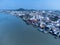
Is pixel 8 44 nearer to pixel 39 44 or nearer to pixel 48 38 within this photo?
pixel 39 44

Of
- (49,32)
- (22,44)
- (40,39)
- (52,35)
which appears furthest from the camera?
(49,32)

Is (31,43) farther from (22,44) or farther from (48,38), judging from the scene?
(48,38)

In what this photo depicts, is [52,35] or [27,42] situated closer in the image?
[27,42]

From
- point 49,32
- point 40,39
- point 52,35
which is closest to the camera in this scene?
point 40,39

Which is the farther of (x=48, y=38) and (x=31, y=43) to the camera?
(x=48, y=38)

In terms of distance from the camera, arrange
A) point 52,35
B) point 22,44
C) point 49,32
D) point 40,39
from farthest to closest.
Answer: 1. point 49,32
2. point 52,35
3. point 40,39
4. point 22,44

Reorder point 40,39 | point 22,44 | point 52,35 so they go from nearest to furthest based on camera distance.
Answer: point 22,44, point 40,39, point 52,35

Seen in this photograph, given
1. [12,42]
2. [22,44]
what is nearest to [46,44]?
[22,44]

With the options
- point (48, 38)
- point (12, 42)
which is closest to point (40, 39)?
point (48, 38)
